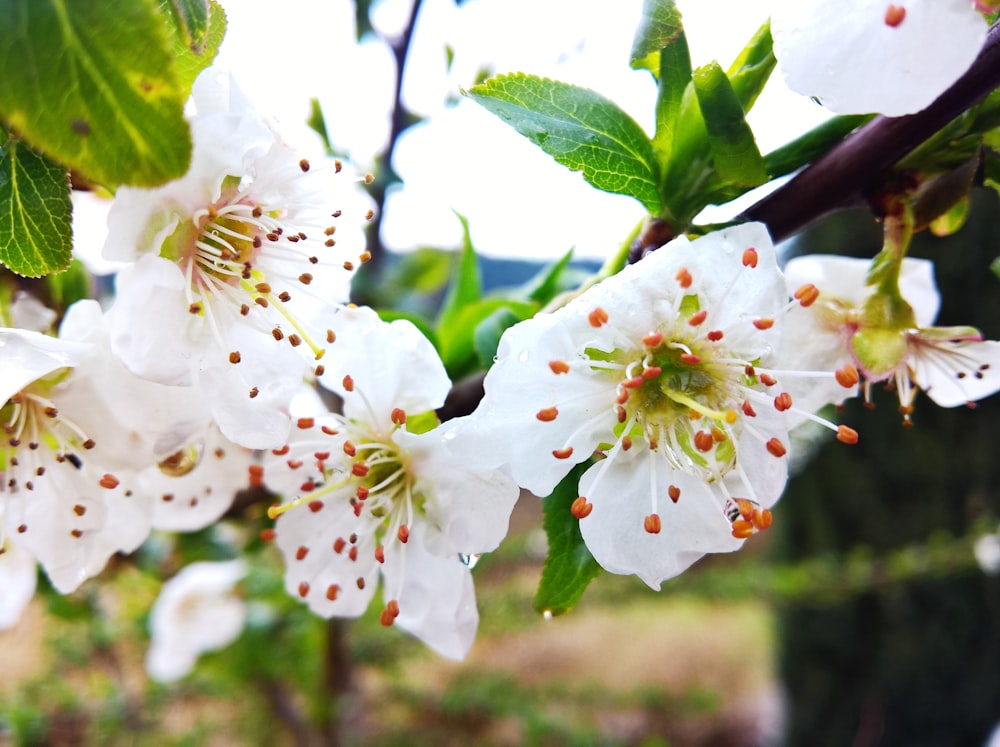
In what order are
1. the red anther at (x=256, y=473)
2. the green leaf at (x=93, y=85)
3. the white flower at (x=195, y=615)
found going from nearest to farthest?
1. the green leaf at (x=93, y=85)
2. the red anther at (x=256, y=473)
3. the white flower at (x=195, y=615)

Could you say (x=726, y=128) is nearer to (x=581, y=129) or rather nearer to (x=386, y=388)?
(x=581, y=129)

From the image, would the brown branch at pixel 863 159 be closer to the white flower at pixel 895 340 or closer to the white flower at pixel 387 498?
the white flower at pixel 895 340

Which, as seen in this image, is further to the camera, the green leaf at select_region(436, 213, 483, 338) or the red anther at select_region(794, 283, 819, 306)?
the green leaf at select_region(436, 213, 483, 338)

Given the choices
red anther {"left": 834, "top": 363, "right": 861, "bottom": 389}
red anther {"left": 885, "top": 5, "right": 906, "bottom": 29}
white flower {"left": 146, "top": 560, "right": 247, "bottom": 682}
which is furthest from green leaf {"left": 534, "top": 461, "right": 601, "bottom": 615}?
white flower {"left": 146, "top": 560, "right": 247, "bottom": 682}

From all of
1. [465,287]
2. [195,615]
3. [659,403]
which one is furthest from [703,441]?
[195,615]

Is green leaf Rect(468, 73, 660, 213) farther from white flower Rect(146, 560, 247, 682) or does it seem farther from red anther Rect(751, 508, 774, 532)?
white flower Rect(146, 560, 247, 682)

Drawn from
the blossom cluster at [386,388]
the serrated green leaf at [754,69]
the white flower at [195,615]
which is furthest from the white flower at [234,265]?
the white flower at [195,615]
